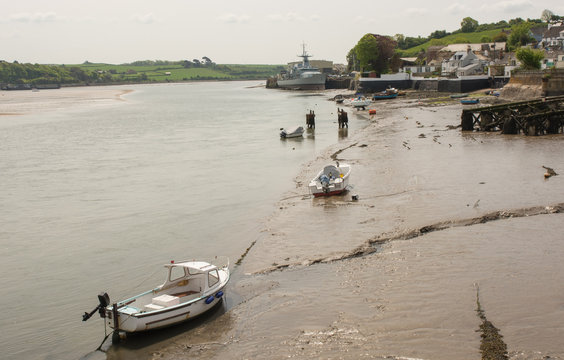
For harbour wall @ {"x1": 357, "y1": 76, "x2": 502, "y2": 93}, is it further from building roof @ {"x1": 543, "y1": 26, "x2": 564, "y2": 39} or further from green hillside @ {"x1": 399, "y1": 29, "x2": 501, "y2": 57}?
green hillside @ {"x1": 399, "y1": 29, "x2": 501, "y2": 57}

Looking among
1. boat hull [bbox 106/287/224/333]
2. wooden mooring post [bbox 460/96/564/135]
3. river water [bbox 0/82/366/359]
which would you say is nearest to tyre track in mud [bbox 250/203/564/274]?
river water [bbox 0/82/366/359]

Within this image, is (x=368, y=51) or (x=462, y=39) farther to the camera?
(x=462, y=39)

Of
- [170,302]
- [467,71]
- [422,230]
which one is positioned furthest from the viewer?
[467,71]

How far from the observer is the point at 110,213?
23.5m

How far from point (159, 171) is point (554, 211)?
919 inches

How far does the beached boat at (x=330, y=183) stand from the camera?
24031mm

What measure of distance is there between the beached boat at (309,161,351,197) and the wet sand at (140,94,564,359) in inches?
20.4

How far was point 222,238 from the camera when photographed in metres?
19.5

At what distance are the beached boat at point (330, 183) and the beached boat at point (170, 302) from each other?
9.98 m

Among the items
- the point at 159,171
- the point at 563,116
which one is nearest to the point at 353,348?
the point at 159,171

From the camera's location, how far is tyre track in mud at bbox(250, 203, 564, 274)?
16.3 meters

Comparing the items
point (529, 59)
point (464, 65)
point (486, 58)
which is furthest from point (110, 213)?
point (486, 58)

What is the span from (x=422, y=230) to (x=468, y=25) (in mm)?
189783

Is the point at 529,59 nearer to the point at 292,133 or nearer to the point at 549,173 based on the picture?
the point at 292,133
